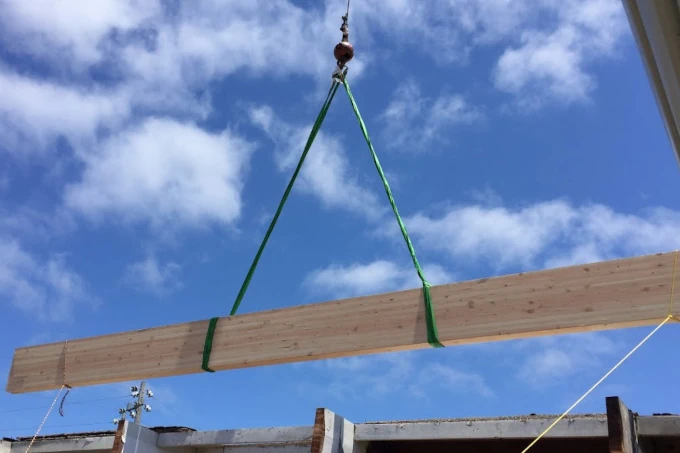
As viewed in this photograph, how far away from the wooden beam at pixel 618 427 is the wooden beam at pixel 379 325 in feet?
11.4

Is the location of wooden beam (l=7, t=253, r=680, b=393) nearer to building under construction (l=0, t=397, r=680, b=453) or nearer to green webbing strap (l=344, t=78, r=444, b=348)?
green webbing strap (l=344, t=78, r=444, b=348)

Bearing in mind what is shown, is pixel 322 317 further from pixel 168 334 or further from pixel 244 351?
pixel 168 334

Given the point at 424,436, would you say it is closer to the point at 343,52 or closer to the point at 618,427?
the point at 618,427

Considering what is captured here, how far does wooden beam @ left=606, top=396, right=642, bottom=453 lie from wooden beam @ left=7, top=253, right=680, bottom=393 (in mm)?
3471

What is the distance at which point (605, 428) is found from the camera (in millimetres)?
6727

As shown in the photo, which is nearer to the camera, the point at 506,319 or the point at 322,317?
the point at 506,319

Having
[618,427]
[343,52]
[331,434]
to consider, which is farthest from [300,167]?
[331,434]

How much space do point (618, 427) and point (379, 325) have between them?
364 cm

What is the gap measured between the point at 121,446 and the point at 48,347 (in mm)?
4698

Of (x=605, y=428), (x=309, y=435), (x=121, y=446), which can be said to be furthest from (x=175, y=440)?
(x=605, y=428)

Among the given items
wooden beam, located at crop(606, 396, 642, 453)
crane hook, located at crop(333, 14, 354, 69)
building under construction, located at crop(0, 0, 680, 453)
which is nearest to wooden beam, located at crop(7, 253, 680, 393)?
building under construction, located at crop(0, 0, 680, 453)

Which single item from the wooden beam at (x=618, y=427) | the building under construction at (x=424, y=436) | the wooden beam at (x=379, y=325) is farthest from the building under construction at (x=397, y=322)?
the building under construction at (x=424, y=436)

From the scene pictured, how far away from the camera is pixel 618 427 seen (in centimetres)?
588

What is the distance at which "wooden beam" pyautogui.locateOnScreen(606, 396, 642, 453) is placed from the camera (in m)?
5.82
